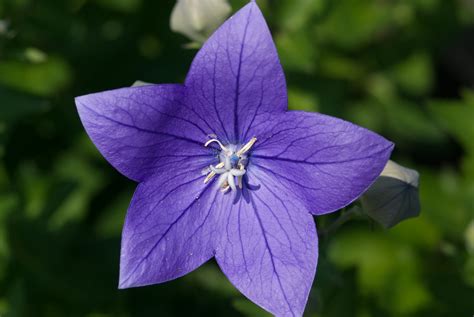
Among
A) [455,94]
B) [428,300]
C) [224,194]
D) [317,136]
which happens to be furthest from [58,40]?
[455,94]

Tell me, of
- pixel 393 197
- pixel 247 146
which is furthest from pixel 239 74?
pixel 393 197

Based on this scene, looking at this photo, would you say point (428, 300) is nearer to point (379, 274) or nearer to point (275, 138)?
point (379, 274)

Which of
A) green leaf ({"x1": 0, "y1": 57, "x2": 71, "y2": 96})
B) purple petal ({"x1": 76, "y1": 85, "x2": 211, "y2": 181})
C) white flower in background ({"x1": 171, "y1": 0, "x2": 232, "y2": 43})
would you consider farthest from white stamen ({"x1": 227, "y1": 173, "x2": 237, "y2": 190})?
green leaf ({"x1": 0, "y1": 57, "x2": 71, "y2": 96})

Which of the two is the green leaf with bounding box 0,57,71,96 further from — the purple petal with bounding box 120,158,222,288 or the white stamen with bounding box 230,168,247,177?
the white stamen with bounding box 230,168,247,177

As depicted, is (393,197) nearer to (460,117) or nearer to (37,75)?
(460,117)

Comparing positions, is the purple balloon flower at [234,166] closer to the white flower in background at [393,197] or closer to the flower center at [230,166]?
the flower center at [230,166]
